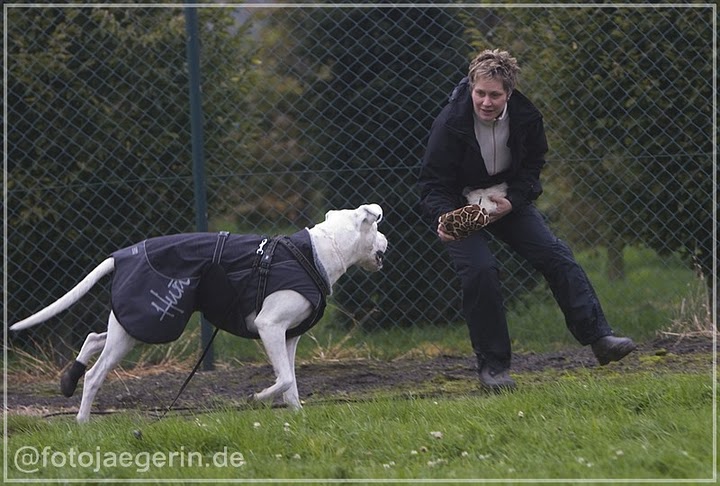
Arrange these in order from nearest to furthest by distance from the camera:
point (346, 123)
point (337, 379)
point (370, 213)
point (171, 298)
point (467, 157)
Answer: point (171, 298) → point (467, 157) → point (370, 213) → point (337, 379) → point (346, 123)

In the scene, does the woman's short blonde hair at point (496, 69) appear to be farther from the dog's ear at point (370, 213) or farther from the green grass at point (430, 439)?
the green grass at point (430, 439)

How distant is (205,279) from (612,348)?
7.03ft

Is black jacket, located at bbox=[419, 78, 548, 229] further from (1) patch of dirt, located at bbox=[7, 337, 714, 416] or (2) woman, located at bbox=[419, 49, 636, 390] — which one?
(1) patch of dirt, located at bbox=[7, 337, 714, 416]

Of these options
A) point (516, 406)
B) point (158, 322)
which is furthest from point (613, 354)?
point (158, 322)

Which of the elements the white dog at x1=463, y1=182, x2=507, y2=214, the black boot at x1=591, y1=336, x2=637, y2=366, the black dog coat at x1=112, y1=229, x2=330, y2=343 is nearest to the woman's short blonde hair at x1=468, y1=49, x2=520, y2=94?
the white dog at x1=463, y1=182, x2=507, y2=214

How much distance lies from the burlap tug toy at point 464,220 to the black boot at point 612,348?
883mm

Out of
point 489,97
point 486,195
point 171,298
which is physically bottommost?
point 171,298

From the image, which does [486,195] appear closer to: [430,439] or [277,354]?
[277,354]

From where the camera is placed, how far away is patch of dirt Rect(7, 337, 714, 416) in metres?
6.08

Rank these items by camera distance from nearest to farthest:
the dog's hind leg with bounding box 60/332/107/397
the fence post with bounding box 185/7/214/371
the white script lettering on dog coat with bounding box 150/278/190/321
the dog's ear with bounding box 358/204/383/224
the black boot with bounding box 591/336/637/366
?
the white script lettering on dog coat with bounding box 150/278/190/321 < the black boot with bounding box 591/336/637/366 < the dog's hind leg with bounding box 60/332/107/397 < the dog's ear with bounding box 358/204/383/224 < the fence post with bounding box 185/7/214/371

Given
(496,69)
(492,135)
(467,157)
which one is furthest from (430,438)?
(496,69)

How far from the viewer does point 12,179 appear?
23.4 feet

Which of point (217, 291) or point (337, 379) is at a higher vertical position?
point (217, 291)

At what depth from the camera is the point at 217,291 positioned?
5.41 metres
